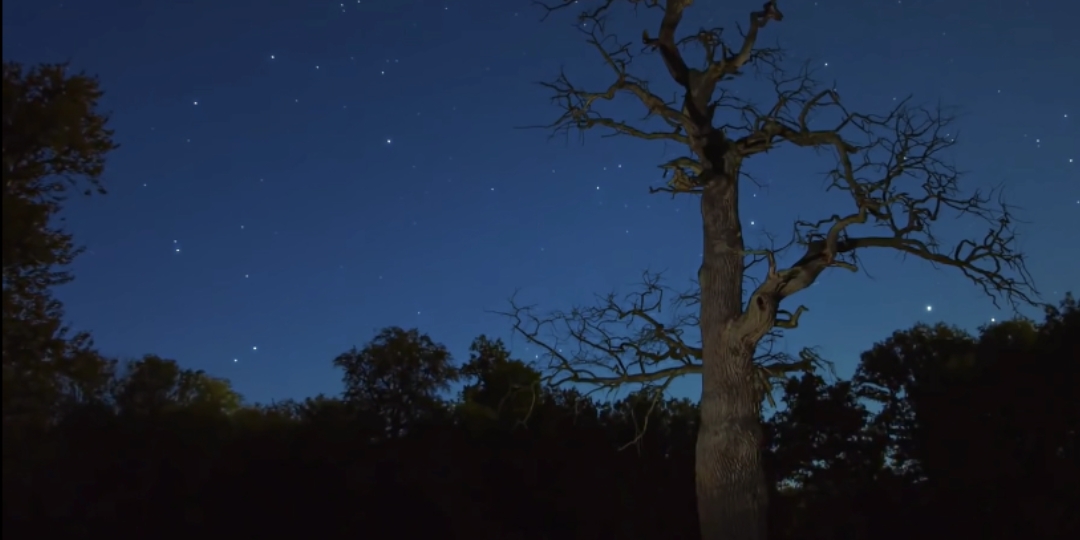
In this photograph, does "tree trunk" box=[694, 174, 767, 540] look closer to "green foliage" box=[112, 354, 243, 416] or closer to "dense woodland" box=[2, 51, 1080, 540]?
"dense woodland" box=[2, 51, 1080, 540]

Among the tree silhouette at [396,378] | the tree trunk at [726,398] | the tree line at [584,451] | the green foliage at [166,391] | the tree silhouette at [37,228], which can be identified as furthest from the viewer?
the tree silhouette at [396,378]

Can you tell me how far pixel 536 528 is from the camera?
14.9 m

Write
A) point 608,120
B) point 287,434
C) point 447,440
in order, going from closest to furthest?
point 608,120 < point 287,434 < point 447,440

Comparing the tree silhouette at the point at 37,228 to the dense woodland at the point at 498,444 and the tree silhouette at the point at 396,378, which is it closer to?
the dense woodland at the point at 498,444

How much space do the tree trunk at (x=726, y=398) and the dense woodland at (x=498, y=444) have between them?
109 centimetres

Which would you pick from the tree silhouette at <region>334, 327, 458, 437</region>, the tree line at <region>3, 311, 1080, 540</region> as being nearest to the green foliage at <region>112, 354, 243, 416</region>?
the tree line at <region>3, 311, 1080, 540</region>

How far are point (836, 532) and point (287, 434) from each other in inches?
363

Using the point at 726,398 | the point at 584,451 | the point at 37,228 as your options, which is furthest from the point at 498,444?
the point at 37,228

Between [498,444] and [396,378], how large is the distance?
187cm

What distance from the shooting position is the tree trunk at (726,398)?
9.66m

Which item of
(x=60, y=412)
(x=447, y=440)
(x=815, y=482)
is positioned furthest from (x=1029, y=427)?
(x=60, y=412)

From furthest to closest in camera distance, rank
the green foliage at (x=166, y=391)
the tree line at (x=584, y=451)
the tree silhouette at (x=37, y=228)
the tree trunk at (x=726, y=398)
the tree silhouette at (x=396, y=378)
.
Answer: the tree silhouette at (x=396, y=378)
the tree line at (x=584, y=451)
the tree trunk at (x=726, y=398)
the green foliage at (x=166, y=391)
the tree silhouette at (x=37, y=228)

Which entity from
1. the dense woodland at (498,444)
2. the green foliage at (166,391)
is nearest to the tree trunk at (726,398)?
the dense woodland at (498,444)

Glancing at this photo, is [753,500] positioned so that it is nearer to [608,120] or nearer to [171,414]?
[608,120]
